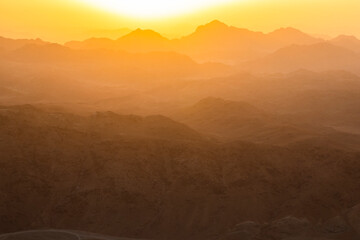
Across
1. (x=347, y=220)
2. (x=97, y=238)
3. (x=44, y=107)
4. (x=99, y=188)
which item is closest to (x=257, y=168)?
(x=347, y=220)

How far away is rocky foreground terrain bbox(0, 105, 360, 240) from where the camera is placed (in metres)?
39.8

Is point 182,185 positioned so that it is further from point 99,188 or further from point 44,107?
point 44,107

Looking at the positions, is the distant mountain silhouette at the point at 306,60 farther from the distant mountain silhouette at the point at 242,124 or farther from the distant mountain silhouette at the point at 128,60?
the distant mountain silhouette at the point at 242,124

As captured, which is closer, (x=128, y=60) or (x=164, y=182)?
(x=164, y=182)

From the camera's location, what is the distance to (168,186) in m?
45.5

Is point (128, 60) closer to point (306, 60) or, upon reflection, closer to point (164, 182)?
point (306, 60)

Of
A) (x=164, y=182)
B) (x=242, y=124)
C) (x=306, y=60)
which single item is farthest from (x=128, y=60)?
(x=164, y=182)

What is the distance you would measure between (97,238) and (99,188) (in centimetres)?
1014

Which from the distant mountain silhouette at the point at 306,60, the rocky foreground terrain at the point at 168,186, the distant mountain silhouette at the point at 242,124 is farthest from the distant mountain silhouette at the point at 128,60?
the rocky foreground terrain at the point at 168,186

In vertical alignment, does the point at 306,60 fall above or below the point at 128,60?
above

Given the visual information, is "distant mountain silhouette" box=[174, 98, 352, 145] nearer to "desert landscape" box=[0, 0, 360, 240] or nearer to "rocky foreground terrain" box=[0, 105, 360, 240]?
"desert landscape" box=[0, 0, 360, 240]

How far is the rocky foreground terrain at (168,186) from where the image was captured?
39812mm

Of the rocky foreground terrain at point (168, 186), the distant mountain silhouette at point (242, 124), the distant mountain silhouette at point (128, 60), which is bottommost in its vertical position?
the rocky foreground terrain at point (168, 186)

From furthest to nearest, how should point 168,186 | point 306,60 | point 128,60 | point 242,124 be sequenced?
point 306,60 → point 128,60 → point 242,124 → point 168,186
